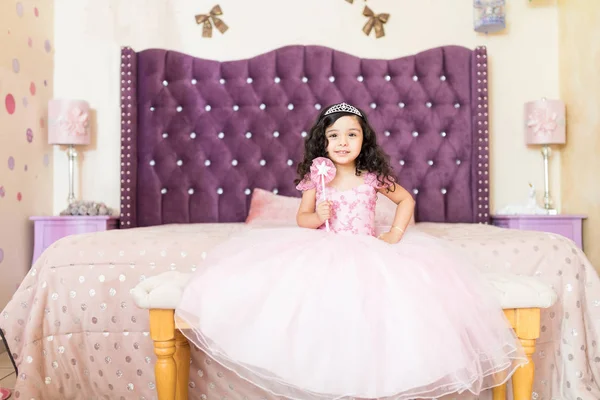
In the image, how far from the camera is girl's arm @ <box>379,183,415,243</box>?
Result: 1.94 metres

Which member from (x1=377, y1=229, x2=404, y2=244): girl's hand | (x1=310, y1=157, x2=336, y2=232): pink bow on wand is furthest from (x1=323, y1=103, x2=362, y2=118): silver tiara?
(x1=377, y1=229, x2=404, y2=244): girl's hand

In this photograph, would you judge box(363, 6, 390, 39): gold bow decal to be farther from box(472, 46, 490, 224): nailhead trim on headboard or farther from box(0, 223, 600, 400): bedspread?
box(0, 223, 600, 400): bedspread

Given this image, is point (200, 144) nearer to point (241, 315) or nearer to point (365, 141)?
point (365, 141)

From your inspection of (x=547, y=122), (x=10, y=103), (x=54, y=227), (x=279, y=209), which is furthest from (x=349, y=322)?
(x=10, y=103)

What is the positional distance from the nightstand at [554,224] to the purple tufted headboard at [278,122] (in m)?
0.27

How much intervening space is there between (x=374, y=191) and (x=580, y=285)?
87cm

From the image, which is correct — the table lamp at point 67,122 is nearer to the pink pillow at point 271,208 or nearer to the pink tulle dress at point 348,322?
the pink pillow at point 271,208

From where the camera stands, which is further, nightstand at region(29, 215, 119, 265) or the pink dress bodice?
nightstand at region(29, 215, 119, 265)

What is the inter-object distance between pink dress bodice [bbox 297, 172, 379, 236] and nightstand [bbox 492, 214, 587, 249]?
1552 millimetres

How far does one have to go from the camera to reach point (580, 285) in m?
2.12

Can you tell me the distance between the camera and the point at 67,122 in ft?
10.9

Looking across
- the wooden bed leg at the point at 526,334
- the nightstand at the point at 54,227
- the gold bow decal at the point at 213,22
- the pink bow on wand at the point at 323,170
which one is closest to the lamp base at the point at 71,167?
the nightstand at the point at 54,227

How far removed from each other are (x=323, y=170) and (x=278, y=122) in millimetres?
1619

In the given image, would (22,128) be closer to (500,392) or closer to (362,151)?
(362,151)
